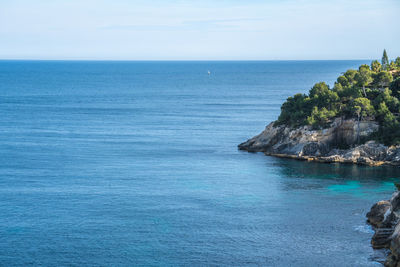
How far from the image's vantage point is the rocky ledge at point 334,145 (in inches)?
3649

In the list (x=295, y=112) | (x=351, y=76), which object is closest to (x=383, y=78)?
(x=351, y=76)

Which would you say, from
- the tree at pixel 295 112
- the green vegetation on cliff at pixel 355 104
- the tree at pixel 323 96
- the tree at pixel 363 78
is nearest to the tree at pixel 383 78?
the green vegetation on cliff at pixel 355 104

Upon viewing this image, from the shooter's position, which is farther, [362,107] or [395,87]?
[395,87]

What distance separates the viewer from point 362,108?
98000 millimetres

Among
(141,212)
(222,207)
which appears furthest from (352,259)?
(141,212)

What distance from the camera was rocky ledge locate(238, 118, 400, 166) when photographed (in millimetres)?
92688

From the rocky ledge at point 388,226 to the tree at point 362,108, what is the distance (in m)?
33.9

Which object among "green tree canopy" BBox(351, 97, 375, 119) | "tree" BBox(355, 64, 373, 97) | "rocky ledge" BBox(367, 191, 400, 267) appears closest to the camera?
"rocky ledge" BBox(367, 191, 400, 267)

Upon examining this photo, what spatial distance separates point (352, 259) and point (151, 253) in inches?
792

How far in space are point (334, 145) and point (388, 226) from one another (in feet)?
132

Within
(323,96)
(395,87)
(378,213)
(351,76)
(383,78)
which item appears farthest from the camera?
(351,76)

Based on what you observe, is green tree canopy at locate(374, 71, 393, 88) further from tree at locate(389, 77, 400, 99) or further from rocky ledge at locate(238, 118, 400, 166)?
rocky ledge at locate(238, 118, 400, 166)

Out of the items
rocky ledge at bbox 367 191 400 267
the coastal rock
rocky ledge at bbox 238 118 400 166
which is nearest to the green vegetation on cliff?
rocky ledge at bbox 238 118 400 166

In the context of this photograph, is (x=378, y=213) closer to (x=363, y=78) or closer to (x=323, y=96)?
(x=323, y=96)
